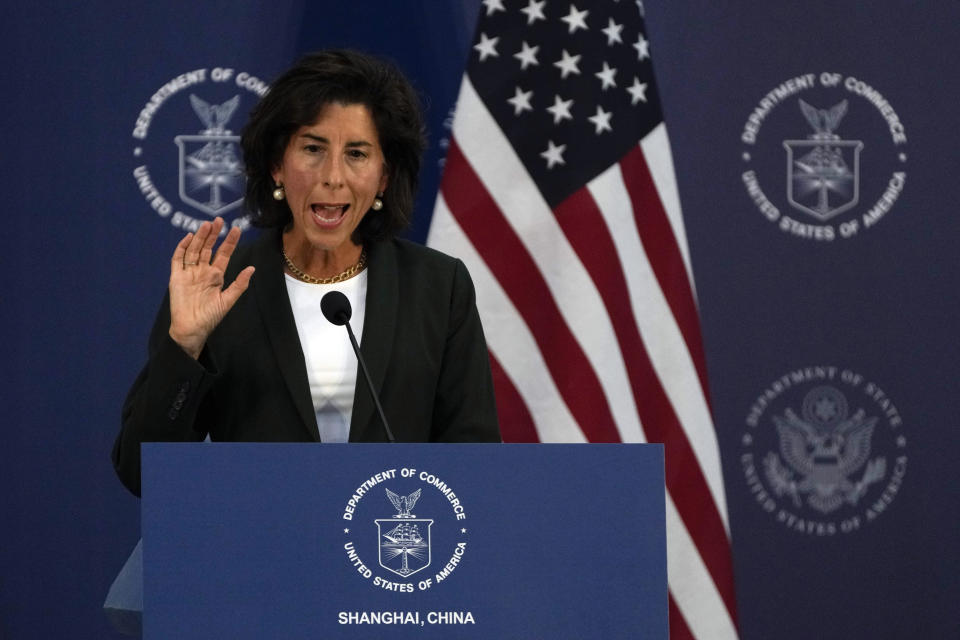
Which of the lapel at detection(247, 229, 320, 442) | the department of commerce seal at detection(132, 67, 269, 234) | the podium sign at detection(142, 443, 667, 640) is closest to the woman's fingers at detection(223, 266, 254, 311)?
the lapel at detection(247, 229, 320, 442)

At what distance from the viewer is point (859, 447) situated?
3.21 metres

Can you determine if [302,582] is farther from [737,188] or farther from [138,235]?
[737,188]

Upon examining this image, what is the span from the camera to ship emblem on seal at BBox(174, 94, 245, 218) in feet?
10.3

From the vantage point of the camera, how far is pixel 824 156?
3230 millimetres

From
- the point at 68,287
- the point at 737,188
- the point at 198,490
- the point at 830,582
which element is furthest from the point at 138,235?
the point at 830,582

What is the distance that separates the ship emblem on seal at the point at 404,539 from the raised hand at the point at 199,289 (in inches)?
19.8

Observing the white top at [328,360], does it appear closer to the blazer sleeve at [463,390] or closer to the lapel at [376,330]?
the lapel at [376,330]

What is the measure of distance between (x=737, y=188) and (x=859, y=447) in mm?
764

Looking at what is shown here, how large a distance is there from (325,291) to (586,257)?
1.25 m

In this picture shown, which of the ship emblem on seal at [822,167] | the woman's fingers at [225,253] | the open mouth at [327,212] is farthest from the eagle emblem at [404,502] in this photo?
the ship emblem on seal at [822,167]

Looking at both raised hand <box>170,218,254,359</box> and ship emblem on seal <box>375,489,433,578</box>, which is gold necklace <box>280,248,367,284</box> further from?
ship emblem on seal <box>375,489,433,578</box>

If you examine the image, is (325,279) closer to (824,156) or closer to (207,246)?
(207,246)

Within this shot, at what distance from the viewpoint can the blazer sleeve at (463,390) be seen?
207 centimetres

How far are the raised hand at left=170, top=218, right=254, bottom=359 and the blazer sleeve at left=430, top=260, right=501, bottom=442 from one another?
0.42m
